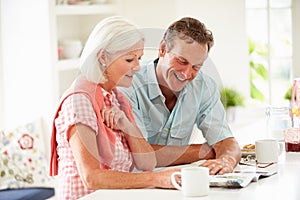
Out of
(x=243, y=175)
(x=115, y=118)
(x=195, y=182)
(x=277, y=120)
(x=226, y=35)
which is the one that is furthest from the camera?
(x=226, y=35)

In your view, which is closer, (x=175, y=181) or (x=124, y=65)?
(x=175, y=181)

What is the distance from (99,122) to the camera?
97.9 inches

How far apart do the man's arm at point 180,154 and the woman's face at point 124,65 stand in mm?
413

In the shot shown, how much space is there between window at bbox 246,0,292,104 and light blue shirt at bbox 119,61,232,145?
8.68 feet

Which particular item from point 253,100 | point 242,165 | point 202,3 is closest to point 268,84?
point 253,100

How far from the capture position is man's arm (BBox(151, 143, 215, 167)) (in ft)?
9.24

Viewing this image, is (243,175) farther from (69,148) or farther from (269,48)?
(269,48)

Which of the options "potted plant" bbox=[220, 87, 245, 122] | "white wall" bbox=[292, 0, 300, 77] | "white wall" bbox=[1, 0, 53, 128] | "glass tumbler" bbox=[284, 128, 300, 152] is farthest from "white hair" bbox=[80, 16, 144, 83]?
"white wall" bbox=[292, 0, 300, 77]

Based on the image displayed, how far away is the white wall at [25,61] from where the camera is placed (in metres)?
4.68

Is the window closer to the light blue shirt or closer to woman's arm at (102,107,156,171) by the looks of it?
the light blue shirt

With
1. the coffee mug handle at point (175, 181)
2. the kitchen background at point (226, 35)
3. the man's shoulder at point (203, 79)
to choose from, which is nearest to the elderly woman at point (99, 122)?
the coffee mug handle at point (175, 181)

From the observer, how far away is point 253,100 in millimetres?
5594

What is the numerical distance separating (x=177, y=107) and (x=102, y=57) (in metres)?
0.49

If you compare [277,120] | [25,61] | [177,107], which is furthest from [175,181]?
[25,61]
